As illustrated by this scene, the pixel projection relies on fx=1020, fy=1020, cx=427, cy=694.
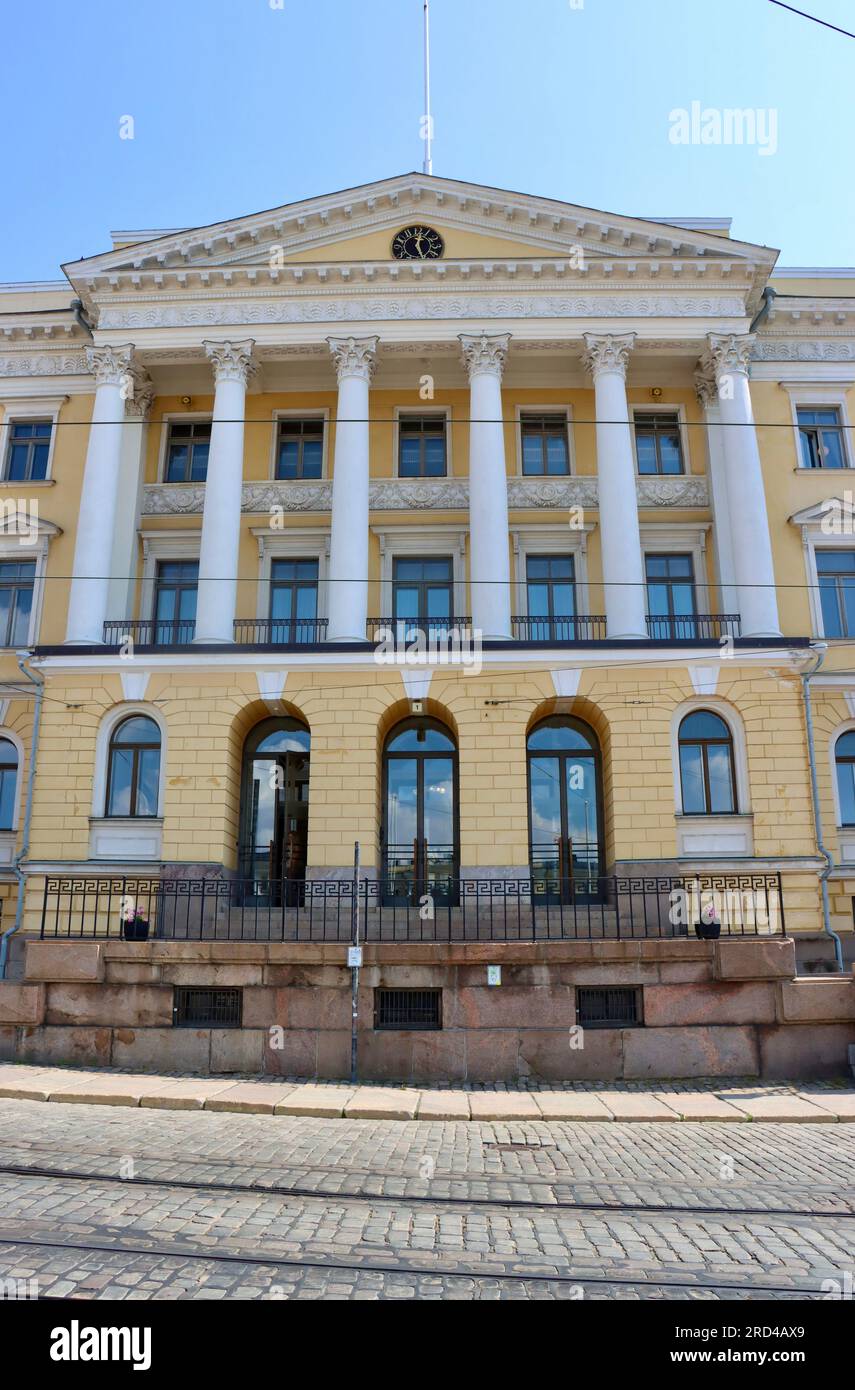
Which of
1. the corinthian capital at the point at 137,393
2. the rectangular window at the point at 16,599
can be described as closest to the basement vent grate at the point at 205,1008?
the rectangular window at the point at 16,599

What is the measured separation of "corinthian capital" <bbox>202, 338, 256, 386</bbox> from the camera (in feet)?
90.6

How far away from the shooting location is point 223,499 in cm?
2653

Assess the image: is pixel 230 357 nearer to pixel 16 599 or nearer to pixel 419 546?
pixel 419 546

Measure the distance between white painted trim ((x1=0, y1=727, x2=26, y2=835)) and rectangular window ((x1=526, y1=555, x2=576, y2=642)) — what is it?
1401 centimetres

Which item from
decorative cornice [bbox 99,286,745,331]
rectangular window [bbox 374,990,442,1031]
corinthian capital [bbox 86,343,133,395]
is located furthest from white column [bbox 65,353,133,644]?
rectangular window [bbox 374,990,442,1031]

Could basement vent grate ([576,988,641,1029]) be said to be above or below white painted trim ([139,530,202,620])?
below

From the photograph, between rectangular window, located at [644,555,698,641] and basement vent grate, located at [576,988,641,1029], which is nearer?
basement vent grate, located at [576,988,641,1029]

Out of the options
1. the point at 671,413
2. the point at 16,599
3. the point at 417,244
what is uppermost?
the point at 417,244

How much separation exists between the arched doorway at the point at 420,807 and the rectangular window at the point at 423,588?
141 inches

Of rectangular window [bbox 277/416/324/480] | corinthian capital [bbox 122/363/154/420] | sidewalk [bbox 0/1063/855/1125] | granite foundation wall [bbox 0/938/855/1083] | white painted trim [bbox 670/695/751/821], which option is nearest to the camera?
sidewalk [bbox 0/1063/855/1125]

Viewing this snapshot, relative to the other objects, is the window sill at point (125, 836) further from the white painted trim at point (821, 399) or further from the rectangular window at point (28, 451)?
the white painted trim at point (821, 399)

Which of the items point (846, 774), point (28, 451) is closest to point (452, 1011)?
point (846, 774)

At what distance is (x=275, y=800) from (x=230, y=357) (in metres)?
12.0

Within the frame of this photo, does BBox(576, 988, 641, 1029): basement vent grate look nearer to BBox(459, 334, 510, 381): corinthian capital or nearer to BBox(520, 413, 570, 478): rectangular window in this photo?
BBox(520, 413, 570, 478): rectangular window
